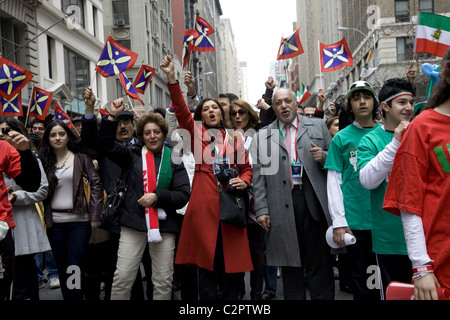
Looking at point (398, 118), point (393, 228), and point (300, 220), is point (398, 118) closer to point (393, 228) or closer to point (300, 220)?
point (393, 228)

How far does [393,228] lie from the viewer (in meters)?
3.86

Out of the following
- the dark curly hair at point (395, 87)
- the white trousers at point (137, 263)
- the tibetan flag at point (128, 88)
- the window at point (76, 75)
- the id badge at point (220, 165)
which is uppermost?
the window at point (76, 75)

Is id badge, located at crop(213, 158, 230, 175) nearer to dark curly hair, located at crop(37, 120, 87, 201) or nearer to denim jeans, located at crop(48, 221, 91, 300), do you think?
denim jeans, located at crop(48, 221, 91, 300)

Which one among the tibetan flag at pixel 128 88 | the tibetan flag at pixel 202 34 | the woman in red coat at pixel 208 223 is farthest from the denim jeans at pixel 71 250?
the tibetan flag at pixel 202 34

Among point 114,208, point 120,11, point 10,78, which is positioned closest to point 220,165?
point 114,208

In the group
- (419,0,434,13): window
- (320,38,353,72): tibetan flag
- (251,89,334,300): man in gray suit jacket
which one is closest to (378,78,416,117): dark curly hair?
(251,89,334,300): man in gray suit jacket

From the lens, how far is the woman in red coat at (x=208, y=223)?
16.0ft

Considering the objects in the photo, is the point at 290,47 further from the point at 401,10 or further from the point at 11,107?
the point at 401,10

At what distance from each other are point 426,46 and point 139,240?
3.65m

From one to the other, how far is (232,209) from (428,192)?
2456 mm

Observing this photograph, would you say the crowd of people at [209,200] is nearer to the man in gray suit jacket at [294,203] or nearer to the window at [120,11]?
the man in gray suit jacket at [294,203]

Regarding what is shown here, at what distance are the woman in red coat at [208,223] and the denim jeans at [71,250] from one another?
1142mm

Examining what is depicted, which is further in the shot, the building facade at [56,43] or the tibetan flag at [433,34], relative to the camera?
the building facade at [56,43]
